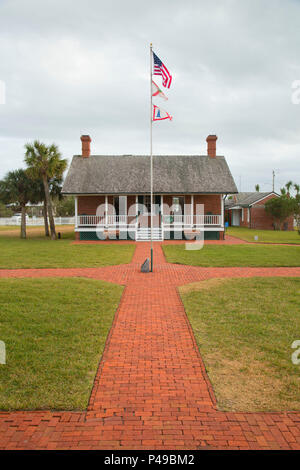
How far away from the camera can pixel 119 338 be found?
19.7 ft

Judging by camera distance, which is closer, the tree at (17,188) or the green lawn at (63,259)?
the green lawn at (63,259)

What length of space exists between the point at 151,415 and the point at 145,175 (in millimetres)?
23141

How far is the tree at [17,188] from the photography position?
25781mm

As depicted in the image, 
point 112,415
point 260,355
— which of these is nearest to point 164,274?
point 260,355

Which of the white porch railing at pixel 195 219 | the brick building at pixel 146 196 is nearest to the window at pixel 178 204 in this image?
the brick building at pixel 146 196

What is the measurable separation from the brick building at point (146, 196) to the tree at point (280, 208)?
11134 mm

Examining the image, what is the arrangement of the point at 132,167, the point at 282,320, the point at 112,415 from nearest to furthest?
the point at 112,415 < the point at 282,320 < the point at 132,167

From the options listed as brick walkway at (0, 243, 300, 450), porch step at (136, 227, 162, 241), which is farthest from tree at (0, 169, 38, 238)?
brick walkway at (0, 243, 300, 450)

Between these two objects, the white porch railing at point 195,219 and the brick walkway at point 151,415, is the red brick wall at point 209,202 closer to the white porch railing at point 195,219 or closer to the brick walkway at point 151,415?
the white porch railing at point 195,219

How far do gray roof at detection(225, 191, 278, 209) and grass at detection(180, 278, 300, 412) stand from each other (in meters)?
30.3

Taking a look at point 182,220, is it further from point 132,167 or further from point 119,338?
point 119,338

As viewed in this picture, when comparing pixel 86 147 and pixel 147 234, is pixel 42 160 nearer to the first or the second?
pixel 86 147
